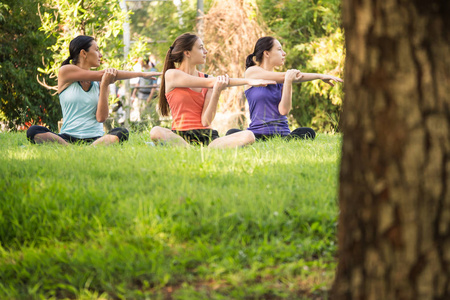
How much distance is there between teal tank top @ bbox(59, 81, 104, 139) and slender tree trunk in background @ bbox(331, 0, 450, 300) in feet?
16.6

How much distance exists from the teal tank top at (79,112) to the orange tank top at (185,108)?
3.38 ft

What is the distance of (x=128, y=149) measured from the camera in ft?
17.7

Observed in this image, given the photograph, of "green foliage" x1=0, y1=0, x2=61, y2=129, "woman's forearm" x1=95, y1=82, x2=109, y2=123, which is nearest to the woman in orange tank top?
"woman's forearm" x1=95, y1=82, x2=109, y2=123

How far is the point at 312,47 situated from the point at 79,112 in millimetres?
7443

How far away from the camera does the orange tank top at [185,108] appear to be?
633 centimetres

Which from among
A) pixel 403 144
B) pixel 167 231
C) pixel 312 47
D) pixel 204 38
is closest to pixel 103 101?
pixel 167 231

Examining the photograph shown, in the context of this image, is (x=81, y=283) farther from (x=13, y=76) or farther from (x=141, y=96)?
(x=141, y=96)

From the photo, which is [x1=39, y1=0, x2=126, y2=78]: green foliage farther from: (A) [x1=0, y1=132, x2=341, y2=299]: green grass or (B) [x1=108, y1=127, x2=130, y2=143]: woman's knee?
(A) [x1=0, y1=132, x2=341, y2=299]: green grass

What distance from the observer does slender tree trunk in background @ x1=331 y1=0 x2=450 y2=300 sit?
6.31 feet

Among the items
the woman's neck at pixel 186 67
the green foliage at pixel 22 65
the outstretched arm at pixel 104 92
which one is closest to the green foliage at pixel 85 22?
the green foliage at pixel 22 65

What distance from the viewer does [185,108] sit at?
6.35m

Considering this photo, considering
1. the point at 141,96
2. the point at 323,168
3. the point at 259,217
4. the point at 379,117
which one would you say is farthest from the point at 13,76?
the point at 379,117

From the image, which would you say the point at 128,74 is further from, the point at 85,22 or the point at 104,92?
the point at 85,22

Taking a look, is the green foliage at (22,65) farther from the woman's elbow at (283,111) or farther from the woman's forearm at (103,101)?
the woman's elbow at (283,111)
